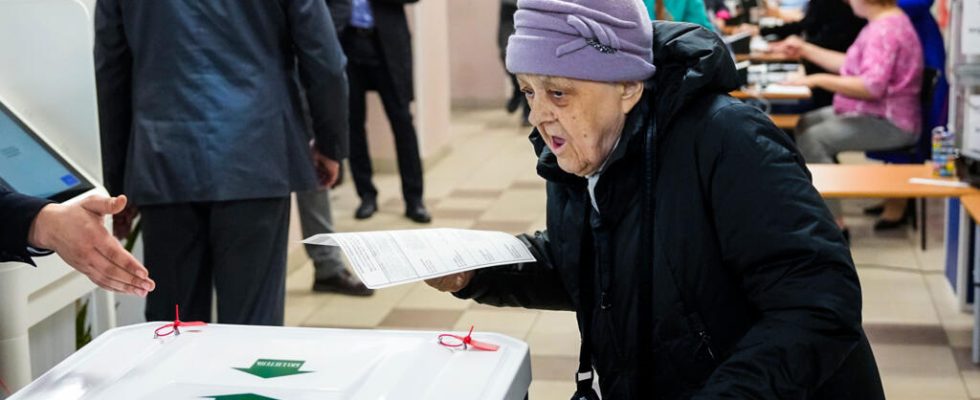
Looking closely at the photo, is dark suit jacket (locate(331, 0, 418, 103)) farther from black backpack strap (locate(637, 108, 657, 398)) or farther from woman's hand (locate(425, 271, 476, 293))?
black backpack strap (locate(637, 108, 657, 398))

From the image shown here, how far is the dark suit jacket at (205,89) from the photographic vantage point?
10.3 ft

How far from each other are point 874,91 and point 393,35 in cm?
239

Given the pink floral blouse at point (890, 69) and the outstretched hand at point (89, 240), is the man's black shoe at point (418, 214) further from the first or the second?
the outstretched hand at point (89, 240)

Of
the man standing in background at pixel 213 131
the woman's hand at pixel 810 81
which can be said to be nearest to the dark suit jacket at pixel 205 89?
the man standing in background at pixel 213 131

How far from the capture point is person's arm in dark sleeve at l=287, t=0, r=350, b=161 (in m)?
3.25

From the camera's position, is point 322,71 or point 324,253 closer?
point 322,71

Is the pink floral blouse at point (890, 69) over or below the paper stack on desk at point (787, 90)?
over

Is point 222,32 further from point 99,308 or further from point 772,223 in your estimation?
point 772,223

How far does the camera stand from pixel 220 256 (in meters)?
3.31

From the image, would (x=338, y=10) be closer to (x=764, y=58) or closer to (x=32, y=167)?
(x=32, y=167)

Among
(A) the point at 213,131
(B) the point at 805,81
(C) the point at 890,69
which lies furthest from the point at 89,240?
(B) the point at 805,81

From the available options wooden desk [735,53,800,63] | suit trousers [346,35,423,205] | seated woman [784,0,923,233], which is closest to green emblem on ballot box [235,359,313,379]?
seated woman [784,0,923,233]

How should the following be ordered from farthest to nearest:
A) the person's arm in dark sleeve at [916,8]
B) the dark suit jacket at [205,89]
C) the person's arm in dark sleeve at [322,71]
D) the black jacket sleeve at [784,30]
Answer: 1. the black jacket sleeve at [784,30]
2. the person's arm in dark sleeve at [916,8]
3. the person's arm in dark sleeve at [322,71]
4. the dark suit jacket at [205,89]

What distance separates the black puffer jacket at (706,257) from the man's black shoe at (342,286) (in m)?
3.48
